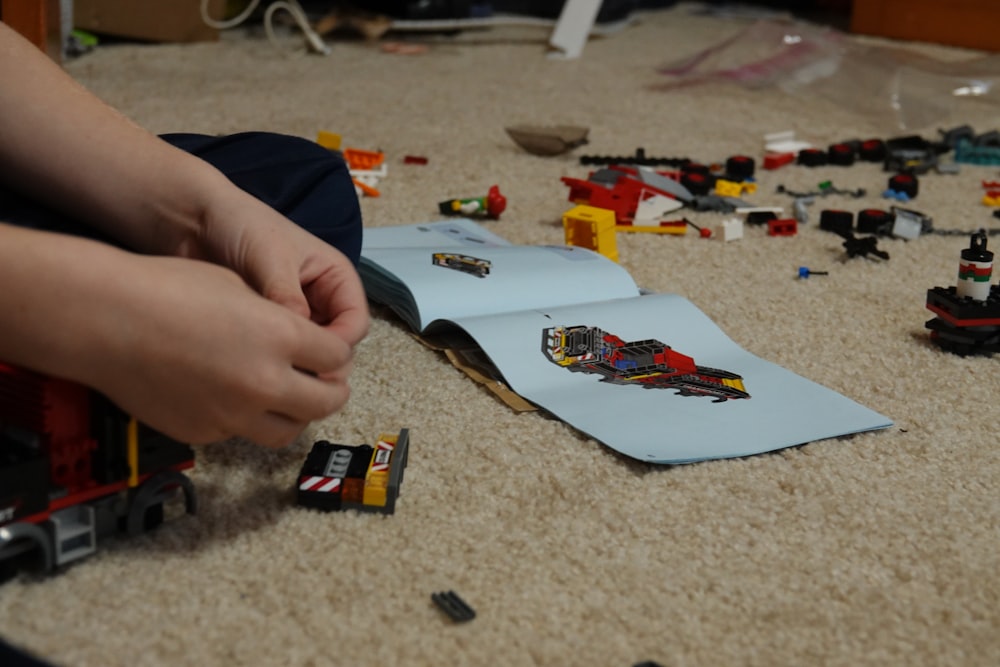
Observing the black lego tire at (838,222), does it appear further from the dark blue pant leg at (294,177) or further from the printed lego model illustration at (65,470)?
the printed lego model illustration at (65,470)

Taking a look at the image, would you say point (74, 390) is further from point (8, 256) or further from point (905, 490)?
point (905, 490)

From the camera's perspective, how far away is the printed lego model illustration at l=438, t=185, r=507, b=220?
3.96ft

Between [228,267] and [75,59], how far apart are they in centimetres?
148

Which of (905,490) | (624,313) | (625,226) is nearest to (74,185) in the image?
(624,313)

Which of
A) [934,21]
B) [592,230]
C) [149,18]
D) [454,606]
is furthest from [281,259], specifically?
[934,21]

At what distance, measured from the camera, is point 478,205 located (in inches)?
48.0

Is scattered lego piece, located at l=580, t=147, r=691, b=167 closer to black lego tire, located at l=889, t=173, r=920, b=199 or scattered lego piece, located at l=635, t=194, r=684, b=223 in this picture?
Answer: scattered lego piece, located at l=635, t=194, r=684, b=223

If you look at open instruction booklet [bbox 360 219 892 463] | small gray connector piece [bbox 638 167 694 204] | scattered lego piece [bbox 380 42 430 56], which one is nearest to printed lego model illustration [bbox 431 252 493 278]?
open instruction booklet [bbox 360 219 892 463]

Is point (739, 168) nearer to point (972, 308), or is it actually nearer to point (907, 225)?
point (907, 225)

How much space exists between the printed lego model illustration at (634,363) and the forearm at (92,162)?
309 millimetres

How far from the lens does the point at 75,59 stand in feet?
6.27

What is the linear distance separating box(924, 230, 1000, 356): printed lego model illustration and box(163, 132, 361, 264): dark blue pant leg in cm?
49

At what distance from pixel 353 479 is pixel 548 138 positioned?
0.88 metres

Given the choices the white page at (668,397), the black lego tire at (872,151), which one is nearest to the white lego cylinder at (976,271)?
the white page at (668,397)
